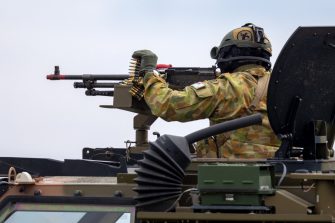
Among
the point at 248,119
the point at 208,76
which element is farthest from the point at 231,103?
the point at 208,76

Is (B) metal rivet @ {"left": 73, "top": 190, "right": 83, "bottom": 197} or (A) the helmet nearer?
(B) metal rivet @ {"left": 73, "top": 190, "right": 83, "bottom": 197}

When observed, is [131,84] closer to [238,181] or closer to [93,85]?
[238,181]

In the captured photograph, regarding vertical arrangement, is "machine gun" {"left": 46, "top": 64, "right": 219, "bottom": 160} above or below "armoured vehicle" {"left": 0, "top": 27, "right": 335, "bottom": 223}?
above

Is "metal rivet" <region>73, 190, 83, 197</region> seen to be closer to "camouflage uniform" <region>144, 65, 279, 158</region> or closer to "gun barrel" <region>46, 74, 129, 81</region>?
"camouflage uniform" <region>144, 65, 279, 158</region>

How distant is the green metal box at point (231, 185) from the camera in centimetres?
429

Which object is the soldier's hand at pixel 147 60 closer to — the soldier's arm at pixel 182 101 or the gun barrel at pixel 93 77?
the soldier's arm at pixel 182 101

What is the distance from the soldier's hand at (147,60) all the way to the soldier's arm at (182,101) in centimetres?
39

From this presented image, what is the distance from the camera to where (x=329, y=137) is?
6.21 m

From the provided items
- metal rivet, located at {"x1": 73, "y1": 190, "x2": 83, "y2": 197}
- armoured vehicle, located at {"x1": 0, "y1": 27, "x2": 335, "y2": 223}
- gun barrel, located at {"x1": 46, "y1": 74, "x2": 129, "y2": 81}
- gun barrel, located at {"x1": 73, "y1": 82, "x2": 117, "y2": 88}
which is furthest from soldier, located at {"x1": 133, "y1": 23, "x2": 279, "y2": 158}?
gun barrel, located at {"x1": 73, "y1": 82, "x2": 117, "y2": 88}

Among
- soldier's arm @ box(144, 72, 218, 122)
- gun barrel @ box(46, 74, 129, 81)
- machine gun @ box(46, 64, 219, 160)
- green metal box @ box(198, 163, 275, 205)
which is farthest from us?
gun barrel @ box(46, 74, 129, 81)

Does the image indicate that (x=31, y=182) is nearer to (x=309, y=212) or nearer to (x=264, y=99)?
(x=309, y=212)

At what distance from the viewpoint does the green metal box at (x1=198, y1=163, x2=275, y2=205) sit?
4.29m

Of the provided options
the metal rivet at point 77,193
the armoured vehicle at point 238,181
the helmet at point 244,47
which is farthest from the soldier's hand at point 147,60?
the metal rivet at point 77,193

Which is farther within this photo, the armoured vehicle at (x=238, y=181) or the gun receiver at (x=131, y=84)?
the gun receiver at (x=131, y=84)
